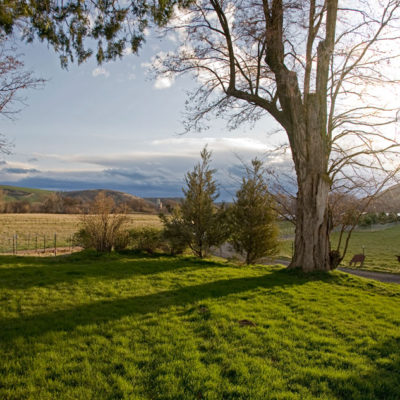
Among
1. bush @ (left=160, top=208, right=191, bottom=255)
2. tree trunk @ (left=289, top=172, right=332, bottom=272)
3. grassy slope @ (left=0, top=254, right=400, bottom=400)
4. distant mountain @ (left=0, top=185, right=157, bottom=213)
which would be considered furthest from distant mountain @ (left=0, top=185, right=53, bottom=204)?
grassy slope @ (left=0, top=254, right=400, bottom=400)

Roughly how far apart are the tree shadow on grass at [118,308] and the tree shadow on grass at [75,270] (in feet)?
7.61

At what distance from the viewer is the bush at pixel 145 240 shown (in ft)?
45.9

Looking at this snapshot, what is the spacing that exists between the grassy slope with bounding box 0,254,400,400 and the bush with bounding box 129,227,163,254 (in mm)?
6032

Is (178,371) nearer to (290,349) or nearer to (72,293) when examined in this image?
(290,349)

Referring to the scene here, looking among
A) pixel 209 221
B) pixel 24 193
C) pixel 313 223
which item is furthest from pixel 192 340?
pixel 24 193

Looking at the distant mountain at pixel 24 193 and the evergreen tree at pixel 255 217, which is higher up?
the distant mountain at pixel 24 193

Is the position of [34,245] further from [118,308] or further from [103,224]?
[118,308]

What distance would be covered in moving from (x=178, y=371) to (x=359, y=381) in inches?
82.9

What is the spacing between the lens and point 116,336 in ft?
13.8

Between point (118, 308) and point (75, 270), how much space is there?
14.1ft

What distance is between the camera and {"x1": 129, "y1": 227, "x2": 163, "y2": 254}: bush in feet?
45.9

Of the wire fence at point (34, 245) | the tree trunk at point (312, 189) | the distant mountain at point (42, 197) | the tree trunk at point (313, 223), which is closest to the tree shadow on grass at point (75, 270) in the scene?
the tree trunk at point (313, 223)

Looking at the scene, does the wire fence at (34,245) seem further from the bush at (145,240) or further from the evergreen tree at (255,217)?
the evergreen tree at (255,217)

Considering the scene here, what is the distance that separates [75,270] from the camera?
908 centimetres
